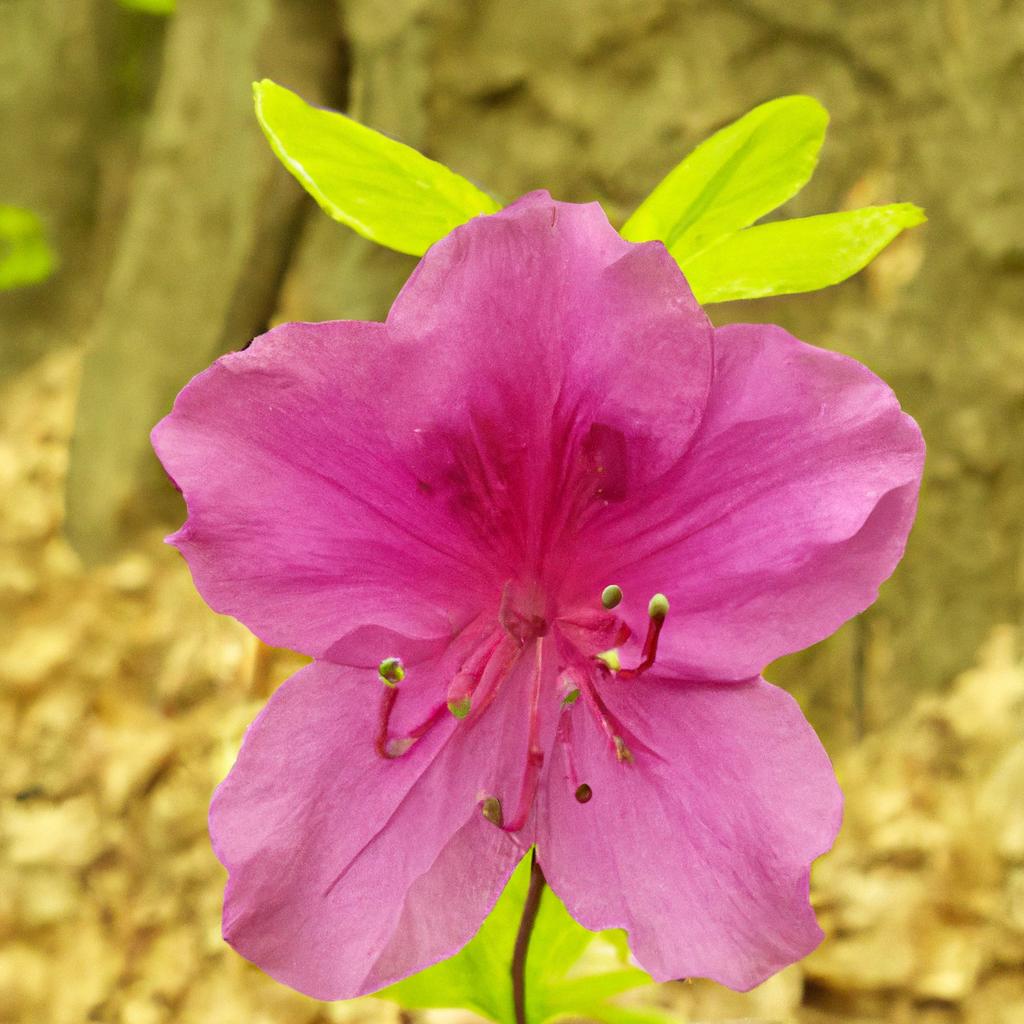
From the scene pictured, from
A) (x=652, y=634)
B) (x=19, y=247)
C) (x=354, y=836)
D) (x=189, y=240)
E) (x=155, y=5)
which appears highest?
(x=652, y=634)

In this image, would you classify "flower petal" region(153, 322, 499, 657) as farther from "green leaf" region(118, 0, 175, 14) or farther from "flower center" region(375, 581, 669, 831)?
"green leaf" region(118, 0, 175, 14)

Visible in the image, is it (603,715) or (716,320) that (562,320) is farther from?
(716,320)

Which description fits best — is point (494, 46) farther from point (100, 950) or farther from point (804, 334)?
point (100, 950)

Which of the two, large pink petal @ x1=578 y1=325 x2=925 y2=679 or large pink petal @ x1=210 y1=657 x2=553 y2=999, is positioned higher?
large pink petal @ x1=578 y1=325 x2=925 y2=679

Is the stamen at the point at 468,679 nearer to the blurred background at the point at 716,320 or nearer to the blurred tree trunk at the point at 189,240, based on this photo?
the blurred background at the point at 716,320

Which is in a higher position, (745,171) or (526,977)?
(745,171)

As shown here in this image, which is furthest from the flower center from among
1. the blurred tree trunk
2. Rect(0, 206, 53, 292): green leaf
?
Rect(0, 206, 53, 292): green leaf

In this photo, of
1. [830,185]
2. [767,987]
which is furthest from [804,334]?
[767,987]

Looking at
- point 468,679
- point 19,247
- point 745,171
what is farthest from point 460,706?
point 19,247
